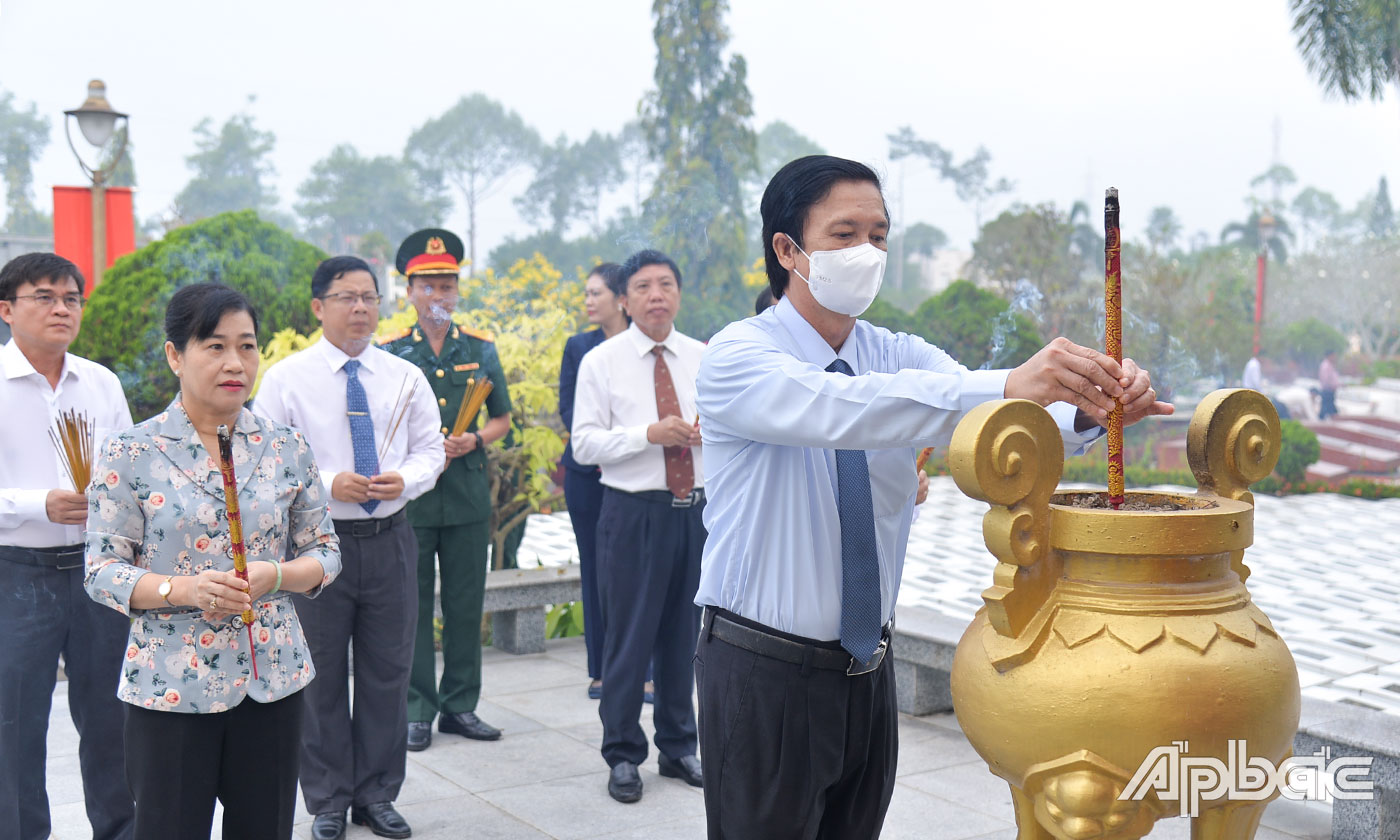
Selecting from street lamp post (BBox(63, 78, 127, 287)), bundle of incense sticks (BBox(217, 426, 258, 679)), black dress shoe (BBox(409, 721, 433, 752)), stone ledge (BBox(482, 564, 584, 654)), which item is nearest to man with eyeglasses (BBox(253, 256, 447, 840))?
black dress shoe (BBox(409, 721, 433, 752))

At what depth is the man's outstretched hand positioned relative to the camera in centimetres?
167

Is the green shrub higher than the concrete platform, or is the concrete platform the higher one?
the green shrub

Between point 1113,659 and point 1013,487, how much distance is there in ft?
0.88

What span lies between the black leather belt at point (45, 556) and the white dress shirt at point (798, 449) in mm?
1972

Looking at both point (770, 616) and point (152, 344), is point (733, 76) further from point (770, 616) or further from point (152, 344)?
point (770, 616)

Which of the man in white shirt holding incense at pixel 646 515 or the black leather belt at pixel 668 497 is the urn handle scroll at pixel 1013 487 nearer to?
the man in white shirt holding incense at pixel 646 515

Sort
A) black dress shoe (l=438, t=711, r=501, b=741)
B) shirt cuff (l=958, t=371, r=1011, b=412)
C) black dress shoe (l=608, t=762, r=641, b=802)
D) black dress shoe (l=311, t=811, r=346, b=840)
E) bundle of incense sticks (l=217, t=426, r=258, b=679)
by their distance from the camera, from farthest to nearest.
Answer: black dress shoe (l=438, t=711, r=501, b=741) < black dress shoe (l=608, t=762, r=641, b=802) < black dress shoe (l=311, t=811, r=346, b=840) < bundle of incense sticks (l=217, t=426, r=258, b=679) < shirt cuff (l=958, t=371, r=1011, b=412)

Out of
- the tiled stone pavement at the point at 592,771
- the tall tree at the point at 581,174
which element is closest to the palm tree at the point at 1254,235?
the tall tree at the point at 581,174

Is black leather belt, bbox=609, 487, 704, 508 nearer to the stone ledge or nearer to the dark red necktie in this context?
the dark red necktie

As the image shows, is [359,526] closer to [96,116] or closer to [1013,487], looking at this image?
[1013,487]

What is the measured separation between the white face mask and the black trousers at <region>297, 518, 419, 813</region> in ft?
7.09

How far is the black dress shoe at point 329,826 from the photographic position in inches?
140

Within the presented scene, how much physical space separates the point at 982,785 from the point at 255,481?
2.70 meters

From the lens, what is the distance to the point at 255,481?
8.43 ft
